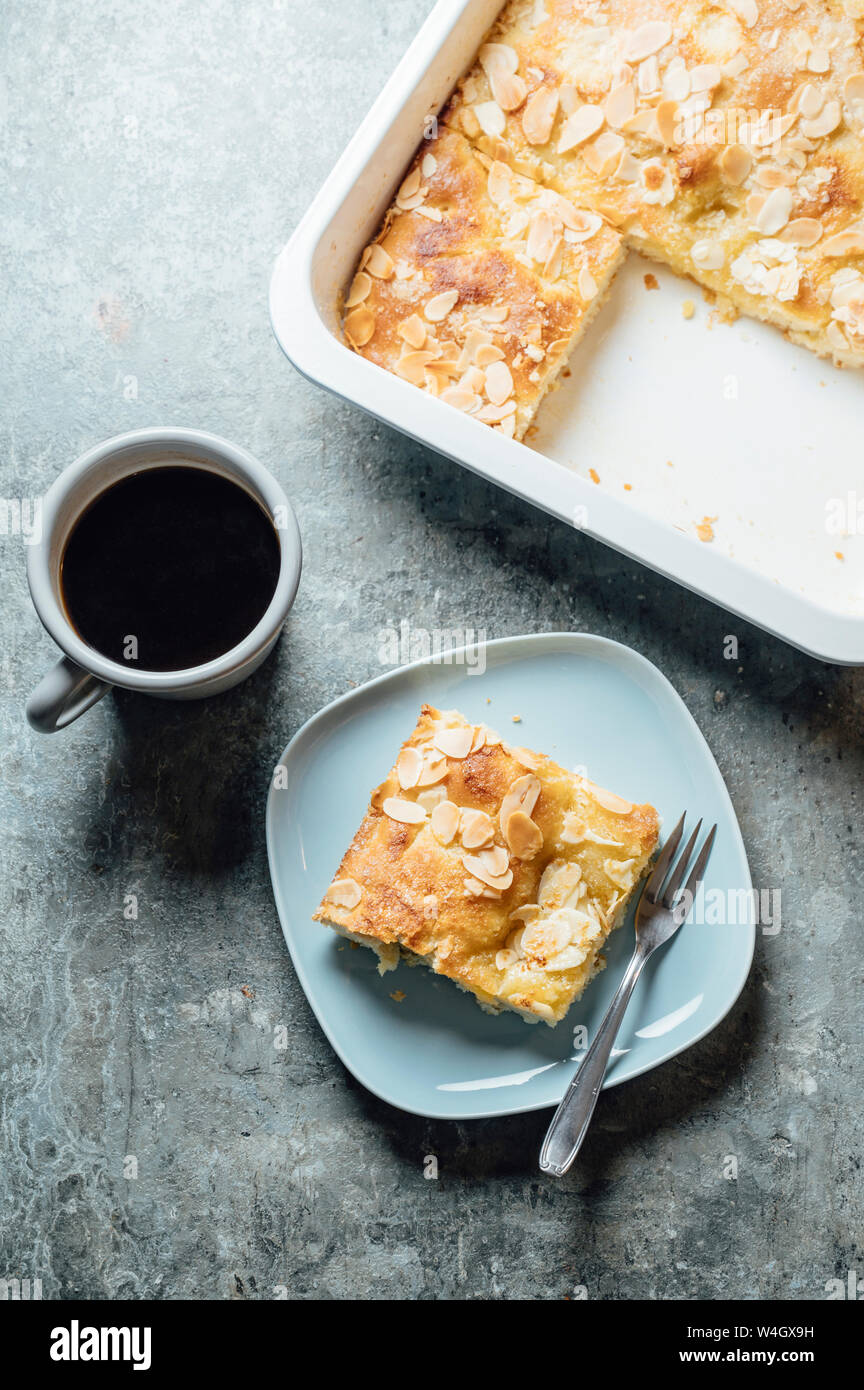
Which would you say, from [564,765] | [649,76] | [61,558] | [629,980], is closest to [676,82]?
[649,76]

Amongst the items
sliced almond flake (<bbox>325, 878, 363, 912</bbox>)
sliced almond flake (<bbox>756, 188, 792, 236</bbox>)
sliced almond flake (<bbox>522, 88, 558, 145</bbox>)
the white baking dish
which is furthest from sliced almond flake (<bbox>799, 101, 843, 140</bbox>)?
sliced almond flake (<bbox>325, 878, 363, 912</bbox>)

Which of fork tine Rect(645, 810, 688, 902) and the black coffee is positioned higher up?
the black coffee

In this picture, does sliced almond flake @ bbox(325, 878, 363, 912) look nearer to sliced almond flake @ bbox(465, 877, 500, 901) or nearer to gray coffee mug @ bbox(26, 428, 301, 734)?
sliced almond flake @ bbox(465, 877, 500, 901)

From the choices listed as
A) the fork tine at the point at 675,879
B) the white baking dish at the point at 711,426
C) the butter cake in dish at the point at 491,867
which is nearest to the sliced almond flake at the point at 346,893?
the butter cake in dish at the point at 491,867

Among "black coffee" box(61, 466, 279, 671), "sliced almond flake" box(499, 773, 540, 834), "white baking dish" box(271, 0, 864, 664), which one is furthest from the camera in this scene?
"white baking dish" box(271, 0, 864, 664)
